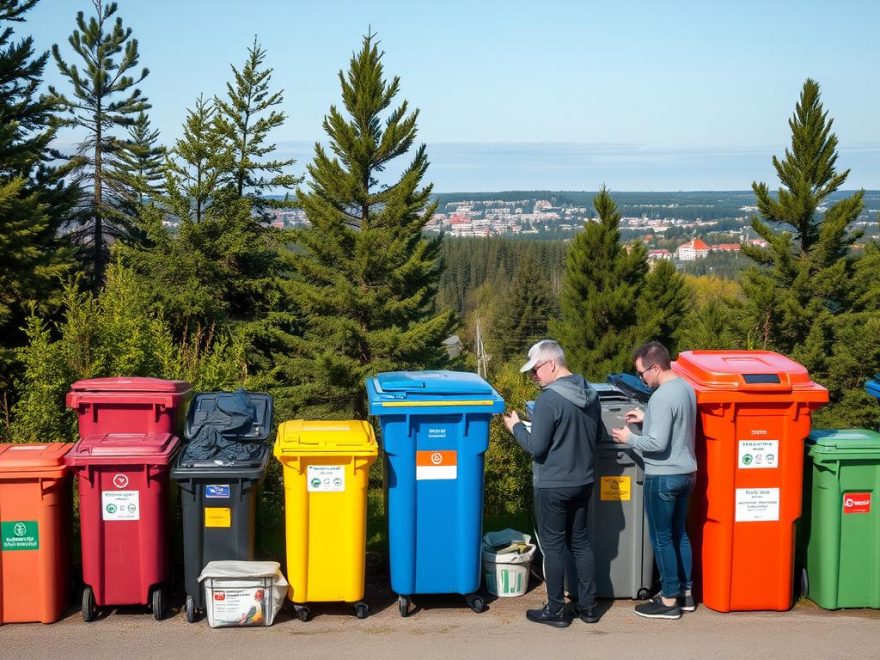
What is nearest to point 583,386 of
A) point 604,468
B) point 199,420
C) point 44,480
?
point 604,468

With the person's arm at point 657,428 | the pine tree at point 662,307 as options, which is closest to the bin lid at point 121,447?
the person's arm at point 657,428

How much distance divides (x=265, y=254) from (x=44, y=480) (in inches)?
1135

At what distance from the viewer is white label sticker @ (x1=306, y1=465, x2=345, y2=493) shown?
5184 mm

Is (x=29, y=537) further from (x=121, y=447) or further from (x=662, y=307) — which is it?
(x=662, y=307)

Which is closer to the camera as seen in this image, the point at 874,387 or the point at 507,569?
the point at 507,569

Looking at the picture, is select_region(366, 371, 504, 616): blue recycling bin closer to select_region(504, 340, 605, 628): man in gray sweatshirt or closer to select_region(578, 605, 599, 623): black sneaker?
select_region(504, 340, 605, 628): man in gray sweatshirt

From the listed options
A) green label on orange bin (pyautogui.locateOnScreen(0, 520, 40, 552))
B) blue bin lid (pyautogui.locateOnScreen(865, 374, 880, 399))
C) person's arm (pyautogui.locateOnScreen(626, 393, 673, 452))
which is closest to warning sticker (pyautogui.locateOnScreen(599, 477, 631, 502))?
person's arm (pyautogui.locateOnScreen(626, 393, 673, 452))

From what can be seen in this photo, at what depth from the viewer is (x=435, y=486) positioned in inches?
211

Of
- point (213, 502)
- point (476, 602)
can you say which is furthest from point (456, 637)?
point (213, 502)

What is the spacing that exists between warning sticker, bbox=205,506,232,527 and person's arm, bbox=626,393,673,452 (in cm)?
237

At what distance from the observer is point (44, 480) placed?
16.4 feet

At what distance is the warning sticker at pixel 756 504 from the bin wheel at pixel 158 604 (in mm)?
3387

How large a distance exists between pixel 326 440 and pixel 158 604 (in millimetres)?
1316

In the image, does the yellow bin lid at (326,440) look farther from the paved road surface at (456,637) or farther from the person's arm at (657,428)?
the person's arm at (657,428)
